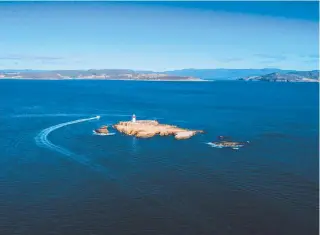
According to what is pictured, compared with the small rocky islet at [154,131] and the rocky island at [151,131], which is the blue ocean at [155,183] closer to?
the small rocky islet at [154,131]

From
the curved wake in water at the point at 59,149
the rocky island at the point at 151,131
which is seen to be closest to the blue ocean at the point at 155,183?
the curved wake in water at the point at 59,149

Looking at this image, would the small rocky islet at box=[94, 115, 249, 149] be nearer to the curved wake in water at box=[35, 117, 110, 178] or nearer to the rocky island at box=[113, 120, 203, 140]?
the rocky island at box=[113, 120, 203, 140]

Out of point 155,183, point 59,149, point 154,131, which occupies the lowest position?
point 155,183

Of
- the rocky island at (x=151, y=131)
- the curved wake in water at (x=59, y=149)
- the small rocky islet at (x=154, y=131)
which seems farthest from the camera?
the rocky island at (x=151, y=131)

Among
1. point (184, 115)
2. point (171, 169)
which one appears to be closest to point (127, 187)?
point (171, 169)

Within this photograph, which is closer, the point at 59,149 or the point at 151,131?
the point at 59,149

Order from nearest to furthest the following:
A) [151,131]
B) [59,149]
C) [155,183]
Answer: [155,183] < [59,149] < [151,131]

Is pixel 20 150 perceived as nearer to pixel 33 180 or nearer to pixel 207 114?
pixel 33 180

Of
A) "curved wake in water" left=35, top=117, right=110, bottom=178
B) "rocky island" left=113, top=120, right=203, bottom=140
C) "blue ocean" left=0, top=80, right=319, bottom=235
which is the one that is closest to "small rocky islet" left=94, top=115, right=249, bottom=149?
"rocky island" left=113, top=120, right=203, bottom=140

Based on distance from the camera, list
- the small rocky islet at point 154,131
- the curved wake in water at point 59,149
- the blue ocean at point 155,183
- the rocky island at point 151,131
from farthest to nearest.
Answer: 1. the rocky island at point 151,131
2. the small rocky islet at point 154,131
3. the curved wake in water at point 59,149
4. the blue ocean at point 155,183

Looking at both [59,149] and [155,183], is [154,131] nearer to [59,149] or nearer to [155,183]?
[59,149]

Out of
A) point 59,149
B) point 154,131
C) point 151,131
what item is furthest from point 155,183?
point 154,131
